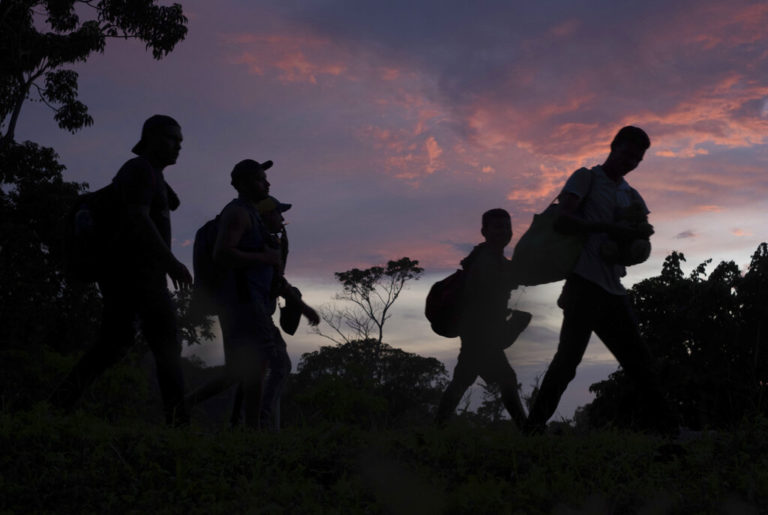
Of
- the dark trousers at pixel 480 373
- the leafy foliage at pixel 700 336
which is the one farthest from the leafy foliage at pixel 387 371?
the dark trousers at pixel 480 373

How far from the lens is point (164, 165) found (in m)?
5.04

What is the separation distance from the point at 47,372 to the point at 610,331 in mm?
21645

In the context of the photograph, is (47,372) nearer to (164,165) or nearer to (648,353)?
(164,165)

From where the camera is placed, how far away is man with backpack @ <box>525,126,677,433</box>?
4.88 m

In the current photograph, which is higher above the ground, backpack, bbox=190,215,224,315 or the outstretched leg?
backpack, bbox=190,215,224,315

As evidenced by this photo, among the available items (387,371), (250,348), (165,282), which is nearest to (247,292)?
(250,348)

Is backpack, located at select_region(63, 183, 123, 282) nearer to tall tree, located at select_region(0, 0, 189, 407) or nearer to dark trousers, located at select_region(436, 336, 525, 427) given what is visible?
dark trousers, located at select_region(436, 336, 525, 427)

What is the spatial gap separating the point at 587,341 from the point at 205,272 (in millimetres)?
2728

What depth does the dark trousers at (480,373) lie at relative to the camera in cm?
565

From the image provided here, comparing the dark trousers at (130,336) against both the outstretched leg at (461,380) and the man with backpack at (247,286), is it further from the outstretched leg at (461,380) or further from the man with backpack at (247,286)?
the outstretched leg at (461,380)

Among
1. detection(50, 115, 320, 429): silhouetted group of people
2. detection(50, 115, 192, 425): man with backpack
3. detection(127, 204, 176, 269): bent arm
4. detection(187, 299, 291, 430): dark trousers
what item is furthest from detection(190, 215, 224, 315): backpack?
detection(127, 204, 176, 269): bent arm

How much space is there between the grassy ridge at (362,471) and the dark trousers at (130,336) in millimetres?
267

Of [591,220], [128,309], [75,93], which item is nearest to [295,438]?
[128,309]

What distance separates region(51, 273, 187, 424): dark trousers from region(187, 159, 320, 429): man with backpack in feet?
1.27
